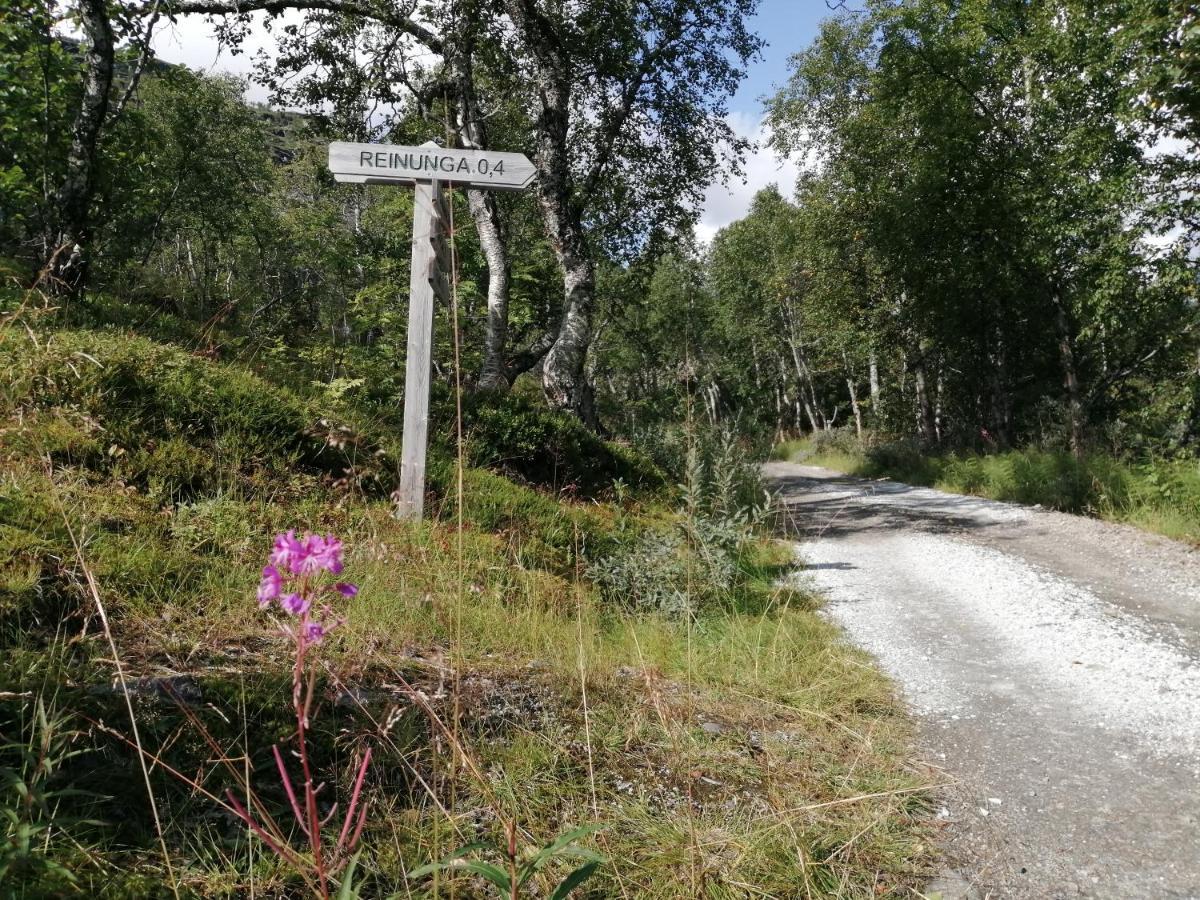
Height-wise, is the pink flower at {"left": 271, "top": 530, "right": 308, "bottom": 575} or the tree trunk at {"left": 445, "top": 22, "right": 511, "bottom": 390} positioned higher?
the tree trunk at {"left": 445, "top": 22, "right": 511, "bottom": 390}

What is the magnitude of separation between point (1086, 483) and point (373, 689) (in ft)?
35.1

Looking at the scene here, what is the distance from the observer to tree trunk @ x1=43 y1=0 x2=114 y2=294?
18.0ft

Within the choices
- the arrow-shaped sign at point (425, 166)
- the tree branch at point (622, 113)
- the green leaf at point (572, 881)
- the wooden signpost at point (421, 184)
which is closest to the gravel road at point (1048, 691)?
the green leaf at point (572, 881)

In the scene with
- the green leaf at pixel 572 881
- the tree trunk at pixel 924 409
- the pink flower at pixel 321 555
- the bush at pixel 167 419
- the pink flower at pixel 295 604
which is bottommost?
the green leaf at pixel 572 881

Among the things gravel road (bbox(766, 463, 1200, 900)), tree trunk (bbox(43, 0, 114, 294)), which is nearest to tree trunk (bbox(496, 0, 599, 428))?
gravel road (bbox(766, 463, 1200, 900))

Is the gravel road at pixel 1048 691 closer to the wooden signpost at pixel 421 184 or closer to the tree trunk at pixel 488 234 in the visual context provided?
the wooden signpost at pixel 421 184

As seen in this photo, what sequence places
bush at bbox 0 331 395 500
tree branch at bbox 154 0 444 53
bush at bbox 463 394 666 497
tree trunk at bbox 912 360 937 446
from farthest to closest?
tree trunk at bbox 912 360 937 446, tree branch at bbox 154 0 444 53, bush at bbox 463 394 666 497, bush at bbox 0 331 395 500

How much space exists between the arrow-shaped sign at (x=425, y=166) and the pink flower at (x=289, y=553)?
4.23 meters

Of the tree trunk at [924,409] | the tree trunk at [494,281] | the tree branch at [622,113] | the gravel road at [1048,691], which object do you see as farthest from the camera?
the tree trunk at [924,409]

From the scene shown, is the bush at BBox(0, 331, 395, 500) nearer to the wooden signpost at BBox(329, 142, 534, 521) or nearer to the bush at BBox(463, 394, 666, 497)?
the wooden signpost at BBox(329, 142, 534, 521)

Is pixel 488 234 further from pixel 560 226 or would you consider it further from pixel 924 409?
pixel 924 409

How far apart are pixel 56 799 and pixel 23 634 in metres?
0.89

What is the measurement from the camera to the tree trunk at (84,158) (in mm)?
5477

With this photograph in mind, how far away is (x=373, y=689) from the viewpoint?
236 centimetres
